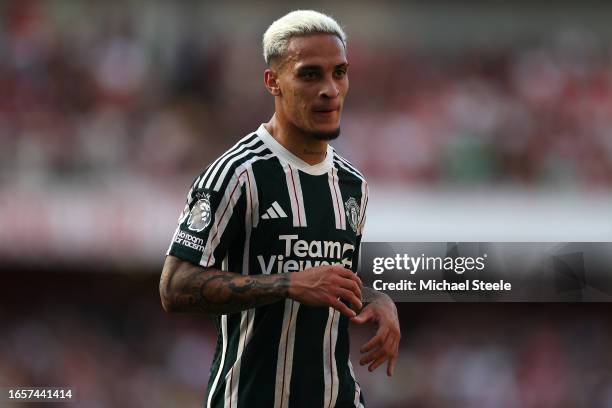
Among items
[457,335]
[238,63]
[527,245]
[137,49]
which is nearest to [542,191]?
[527,245]

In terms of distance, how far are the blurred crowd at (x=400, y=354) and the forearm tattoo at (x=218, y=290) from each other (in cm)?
501

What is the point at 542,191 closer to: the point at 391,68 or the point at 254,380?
the point at 391,68

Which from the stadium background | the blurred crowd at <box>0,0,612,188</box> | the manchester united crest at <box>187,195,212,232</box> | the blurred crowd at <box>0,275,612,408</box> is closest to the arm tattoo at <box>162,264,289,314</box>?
the manchester united crest at <box>187,195,212,232</box>

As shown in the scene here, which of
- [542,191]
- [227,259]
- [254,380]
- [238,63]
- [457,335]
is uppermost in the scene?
[238,63]

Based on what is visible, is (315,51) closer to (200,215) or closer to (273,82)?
(273,82)

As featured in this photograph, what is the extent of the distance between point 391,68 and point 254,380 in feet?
16.3

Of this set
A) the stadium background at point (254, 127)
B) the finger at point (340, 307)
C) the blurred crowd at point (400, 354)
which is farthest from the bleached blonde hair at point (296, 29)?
the blurred crowd at point (400, 354)

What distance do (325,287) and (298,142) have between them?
2.03 ft

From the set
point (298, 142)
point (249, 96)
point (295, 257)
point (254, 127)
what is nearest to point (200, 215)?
point (295, 257)

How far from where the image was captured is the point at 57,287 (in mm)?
7746

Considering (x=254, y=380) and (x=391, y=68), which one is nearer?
(x=254, y=380)

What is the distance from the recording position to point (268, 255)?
2.76 metres

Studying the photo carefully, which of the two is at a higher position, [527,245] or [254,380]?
[527,245]

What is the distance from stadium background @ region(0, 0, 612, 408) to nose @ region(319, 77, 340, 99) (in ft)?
12.8
